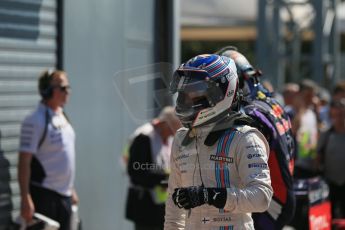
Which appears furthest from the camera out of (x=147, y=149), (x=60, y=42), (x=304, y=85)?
(x=304, y=85)

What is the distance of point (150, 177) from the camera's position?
692 centimetres

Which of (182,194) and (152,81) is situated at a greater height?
(152,81)

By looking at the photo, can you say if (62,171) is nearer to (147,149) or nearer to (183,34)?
(147,149)

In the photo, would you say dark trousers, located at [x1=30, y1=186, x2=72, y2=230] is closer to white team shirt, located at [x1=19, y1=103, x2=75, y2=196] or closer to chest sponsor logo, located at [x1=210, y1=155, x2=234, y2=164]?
white team shirt, located at [x1=19, y1=103, x2=75, y2=196]

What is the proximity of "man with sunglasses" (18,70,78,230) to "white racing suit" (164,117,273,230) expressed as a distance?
2.39 meters

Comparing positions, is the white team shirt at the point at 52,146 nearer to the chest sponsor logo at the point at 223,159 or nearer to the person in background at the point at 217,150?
the person in background at the point at 217,150

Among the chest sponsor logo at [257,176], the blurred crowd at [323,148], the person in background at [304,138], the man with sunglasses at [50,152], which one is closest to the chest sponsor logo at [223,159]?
the chest sponsor logo at [257,176]

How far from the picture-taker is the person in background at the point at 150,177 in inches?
271

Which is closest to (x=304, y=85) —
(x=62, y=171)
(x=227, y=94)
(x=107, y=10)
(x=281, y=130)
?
(x=107, y=10)

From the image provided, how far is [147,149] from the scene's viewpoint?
6.89 m

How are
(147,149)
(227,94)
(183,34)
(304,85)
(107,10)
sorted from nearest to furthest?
(227,94)
(147,149)
(107,10)
(304,85)
(183,34)

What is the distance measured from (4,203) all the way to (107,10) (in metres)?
2.33

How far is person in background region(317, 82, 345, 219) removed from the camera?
29.2ft

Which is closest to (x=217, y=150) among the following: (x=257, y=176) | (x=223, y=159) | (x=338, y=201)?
(x=223, y=159)
